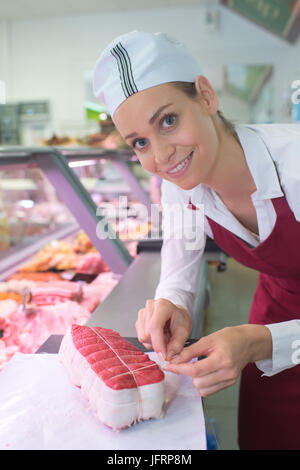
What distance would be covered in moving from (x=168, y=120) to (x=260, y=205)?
39cm

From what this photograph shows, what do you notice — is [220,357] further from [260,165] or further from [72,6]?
[72,6]

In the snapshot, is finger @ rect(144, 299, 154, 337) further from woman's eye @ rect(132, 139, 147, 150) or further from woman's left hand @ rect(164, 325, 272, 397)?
woman's eye @ rect(132, 139, 147, 150)

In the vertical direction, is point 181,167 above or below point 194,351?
above

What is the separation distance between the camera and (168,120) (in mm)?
1021

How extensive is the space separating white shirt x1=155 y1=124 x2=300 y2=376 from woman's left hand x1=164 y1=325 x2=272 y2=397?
80mm

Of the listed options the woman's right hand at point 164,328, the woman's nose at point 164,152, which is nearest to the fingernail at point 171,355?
the woman's right hand at point 164,328

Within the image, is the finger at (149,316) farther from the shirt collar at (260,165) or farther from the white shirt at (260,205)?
the shirt collar at (260,165)

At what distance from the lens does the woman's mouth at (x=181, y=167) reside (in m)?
1.07

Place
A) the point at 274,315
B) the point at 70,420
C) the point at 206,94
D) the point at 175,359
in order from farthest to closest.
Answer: the point at 274,315 → the point at 206,94 → the point at 175,359 → the point at 70,420

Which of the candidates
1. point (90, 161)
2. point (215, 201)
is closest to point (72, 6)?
point (90, 161)

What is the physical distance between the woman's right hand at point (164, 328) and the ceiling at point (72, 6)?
24.3 feet

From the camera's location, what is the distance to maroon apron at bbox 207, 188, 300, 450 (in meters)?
1.21

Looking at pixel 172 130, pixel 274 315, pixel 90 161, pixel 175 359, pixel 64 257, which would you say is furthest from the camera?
pixel 90 161

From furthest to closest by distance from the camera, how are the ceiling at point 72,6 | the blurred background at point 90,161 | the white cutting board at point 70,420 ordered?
1. the ceiling at point 72,6
2. the blurred background at point 90,161
3. the white cutting board at point 70,420
